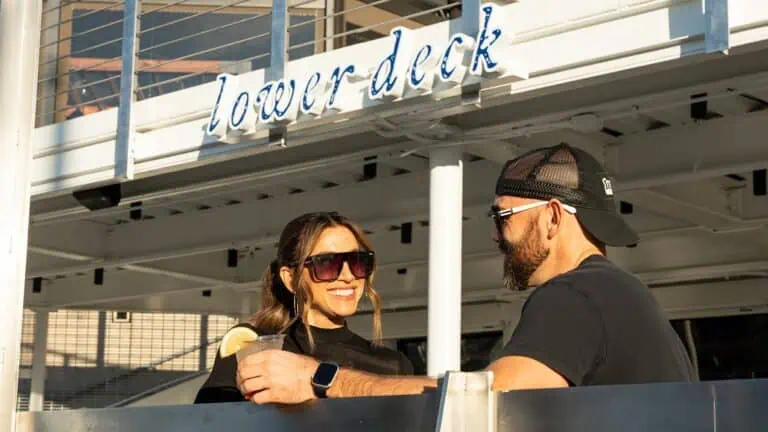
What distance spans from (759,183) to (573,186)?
30.2 ft

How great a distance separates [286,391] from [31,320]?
22374mm

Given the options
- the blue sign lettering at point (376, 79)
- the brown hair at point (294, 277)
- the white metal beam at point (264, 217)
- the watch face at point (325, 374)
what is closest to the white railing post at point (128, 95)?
the blue sign lettering at point (376, 79)

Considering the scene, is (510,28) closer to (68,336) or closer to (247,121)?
(247,121)

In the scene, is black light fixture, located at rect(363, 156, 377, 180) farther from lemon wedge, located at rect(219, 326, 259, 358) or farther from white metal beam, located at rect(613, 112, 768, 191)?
lemon wedge, located at rect(219, 326, 259, 358)

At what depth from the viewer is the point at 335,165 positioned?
33.6 ft

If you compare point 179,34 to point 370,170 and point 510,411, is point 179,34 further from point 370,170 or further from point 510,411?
point 510,411

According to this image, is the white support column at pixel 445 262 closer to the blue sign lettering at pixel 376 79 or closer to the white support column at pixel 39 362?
the blue sign lettering at pixel 376 79

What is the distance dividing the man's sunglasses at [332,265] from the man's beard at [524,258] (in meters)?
1.24

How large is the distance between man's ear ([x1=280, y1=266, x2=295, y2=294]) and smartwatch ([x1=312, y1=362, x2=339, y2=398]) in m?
1.39

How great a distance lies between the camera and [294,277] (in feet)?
12.7

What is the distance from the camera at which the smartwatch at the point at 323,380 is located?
8.16 feet

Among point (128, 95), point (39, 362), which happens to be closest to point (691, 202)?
point (128, 95)

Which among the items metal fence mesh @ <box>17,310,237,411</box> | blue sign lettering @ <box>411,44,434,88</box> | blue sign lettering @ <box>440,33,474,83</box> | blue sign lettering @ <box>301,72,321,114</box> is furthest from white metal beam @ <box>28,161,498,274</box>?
metal fence mesh @ <box>17,310,237,411</box>

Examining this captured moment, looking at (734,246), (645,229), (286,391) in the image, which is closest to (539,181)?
(286,391)
